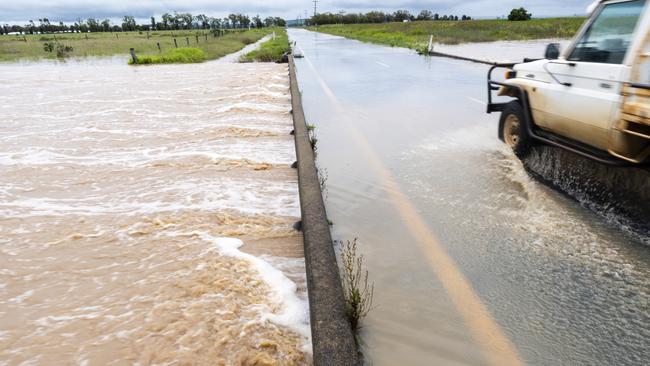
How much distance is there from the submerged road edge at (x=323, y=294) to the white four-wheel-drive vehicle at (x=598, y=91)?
3.11m

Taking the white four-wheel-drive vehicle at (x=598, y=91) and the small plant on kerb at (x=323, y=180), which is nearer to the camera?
the white four-wheel-drive vehicle at (x=598, y=91)

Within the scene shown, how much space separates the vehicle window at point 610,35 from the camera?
422 centimetres

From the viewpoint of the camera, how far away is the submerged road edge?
2.36m

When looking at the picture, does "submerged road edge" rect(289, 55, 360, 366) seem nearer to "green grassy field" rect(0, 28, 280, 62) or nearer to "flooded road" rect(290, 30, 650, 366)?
"flooded road" rect(290, 30, 650, 366)

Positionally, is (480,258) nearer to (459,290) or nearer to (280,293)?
(459,290)

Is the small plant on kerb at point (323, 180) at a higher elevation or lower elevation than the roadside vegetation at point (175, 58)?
lower

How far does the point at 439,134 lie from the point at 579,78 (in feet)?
9.67

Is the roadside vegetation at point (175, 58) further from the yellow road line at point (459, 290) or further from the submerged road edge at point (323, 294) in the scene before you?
the submerged road edge at point (323, 294)

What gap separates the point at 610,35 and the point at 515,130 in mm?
1960

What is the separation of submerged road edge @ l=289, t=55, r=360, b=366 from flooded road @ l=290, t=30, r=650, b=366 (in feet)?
1.11

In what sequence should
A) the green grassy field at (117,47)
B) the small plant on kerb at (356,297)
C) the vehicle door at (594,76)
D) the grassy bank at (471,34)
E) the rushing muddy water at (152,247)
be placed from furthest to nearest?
the grassy bank at (471,34)
the green grassy field at (117,47)
the vehicle door at (594,76)
the rushing muddy water at (152,247)
the small plant on kerb at (356,297)

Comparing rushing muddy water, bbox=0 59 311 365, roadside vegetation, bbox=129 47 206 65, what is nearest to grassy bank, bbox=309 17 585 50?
roadside vegetation, bbox=129 47 206 65

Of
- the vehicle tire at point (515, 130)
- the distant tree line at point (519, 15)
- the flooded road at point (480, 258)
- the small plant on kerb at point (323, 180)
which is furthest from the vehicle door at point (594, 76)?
the distant tree line at point (519, 15)

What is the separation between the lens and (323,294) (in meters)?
2.85
